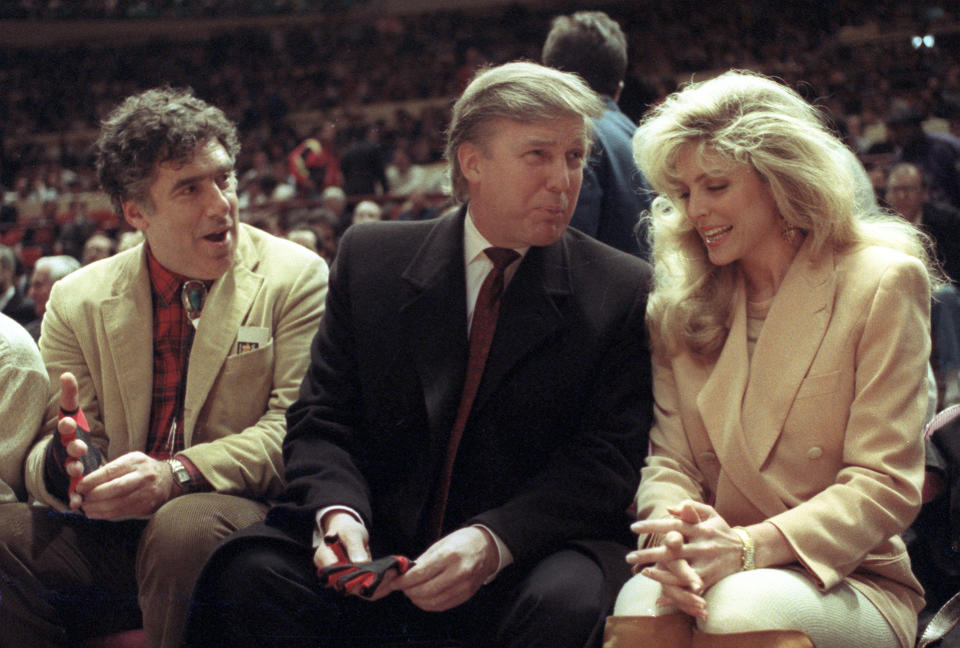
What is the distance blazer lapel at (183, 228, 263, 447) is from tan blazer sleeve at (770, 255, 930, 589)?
1.32m

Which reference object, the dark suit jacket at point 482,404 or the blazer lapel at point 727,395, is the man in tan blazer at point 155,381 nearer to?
the dark suit jacket at point 482,404

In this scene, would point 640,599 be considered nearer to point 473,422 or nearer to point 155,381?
point 473,422

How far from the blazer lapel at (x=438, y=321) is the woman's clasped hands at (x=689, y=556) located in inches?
20.3

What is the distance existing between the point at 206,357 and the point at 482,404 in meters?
0.73

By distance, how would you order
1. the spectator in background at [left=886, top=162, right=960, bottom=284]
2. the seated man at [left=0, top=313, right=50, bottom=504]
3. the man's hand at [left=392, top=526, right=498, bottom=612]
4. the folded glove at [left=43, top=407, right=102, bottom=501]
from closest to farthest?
the man's hand at [left=392, top=526, right=498, bottom=612] → the folded glove at [left=43, top=407, right=102, bottom=501] → the seated man at [left=0, top=313, right=50, bottom=504] → the spectator in background at [left=886, top=162, right=960, bottom=284]

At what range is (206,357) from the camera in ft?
7.88

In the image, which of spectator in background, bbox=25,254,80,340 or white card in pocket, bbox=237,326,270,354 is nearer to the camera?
white card in pocket, bbox=237,326,270,354

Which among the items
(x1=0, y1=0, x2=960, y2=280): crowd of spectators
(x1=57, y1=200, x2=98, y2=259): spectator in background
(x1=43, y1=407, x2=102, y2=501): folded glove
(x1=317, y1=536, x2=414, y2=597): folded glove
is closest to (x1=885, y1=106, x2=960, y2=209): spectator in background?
(x1=0, y1=0, x2=960, y2=280): crowd of spectators

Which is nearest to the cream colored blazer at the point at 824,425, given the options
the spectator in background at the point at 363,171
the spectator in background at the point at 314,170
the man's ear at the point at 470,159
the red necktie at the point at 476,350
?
the red necktie at the point at 476,350

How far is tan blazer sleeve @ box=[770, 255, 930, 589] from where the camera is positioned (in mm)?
1751

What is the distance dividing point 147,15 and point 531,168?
61.2 ft

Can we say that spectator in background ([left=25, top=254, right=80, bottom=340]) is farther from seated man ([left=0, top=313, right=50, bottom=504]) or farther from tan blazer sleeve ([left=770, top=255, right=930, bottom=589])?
tan blazer sleeve ([left=770, top=255, right=930, bottom=589])

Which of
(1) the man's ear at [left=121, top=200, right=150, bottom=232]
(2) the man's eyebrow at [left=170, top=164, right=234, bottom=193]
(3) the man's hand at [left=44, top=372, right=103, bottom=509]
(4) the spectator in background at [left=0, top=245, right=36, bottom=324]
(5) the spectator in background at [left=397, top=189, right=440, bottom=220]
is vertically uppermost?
(2) the man's eyebrow at [left=170, top=164, right=234, bottom=193]

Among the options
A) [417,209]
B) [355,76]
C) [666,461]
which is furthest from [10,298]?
[355,76]
